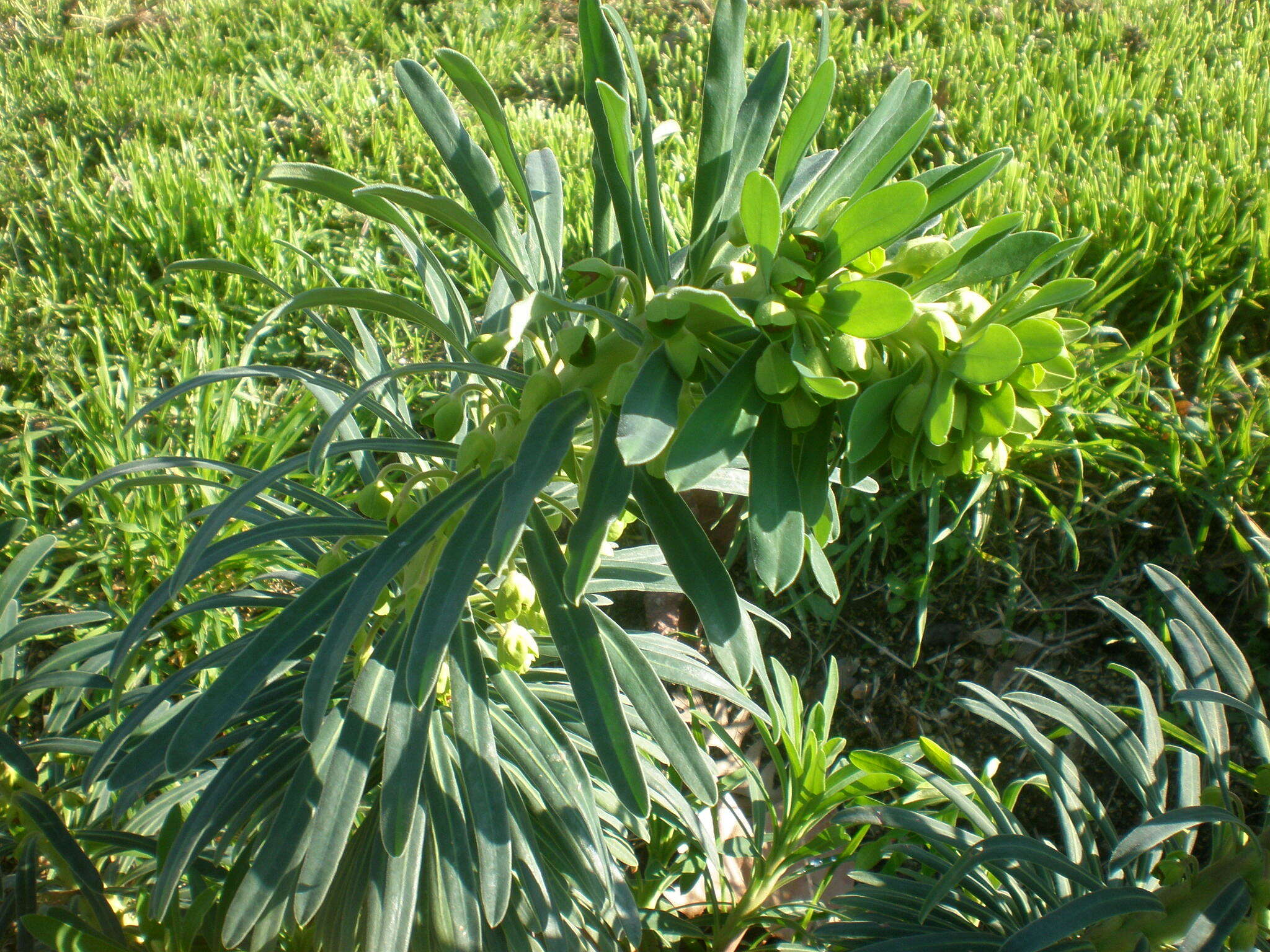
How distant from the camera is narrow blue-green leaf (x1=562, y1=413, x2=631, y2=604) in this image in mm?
829

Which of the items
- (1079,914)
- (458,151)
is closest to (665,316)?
(458,151)

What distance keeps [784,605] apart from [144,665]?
1.62m

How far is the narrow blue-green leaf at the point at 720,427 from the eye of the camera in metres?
0.79

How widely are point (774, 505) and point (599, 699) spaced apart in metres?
0.31

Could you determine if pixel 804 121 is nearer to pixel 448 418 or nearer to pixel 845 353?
pixel 845 353

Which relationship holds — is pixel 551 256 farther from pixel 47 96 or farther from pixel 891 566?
pixel 47 96

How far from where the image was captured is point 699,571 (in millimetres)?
935

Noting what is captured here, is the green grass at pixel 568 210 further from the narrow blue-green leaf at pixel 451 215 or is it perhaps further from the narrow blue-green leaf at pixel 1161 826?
the narrow blue-green leaf at pixel 1161 826

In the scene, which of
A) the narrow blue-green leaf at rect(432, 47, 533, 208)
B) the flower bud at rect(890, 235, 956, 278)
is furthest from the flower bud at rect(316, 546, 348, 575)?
the flower bud at rect(890, 235, 956, 278)

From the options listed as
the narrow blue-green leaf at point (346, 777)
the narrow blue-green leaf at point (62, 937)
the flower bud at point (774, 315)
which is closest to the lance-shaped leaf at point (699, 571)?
the flower bud at point (774, 315)

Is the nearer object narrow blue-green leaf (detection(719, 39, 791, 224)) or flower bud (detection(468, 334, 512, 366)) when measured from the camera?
flower bud (detection(468, 334, 512, 366))

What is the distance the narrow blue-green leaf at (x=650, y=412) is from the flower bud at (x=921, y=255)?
0.27 meters

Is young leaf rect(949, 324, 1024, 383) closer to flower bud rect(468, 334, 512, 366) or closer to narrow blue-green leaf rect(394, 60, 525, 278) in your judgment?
flower bud rect(468, 334, 512, 366)

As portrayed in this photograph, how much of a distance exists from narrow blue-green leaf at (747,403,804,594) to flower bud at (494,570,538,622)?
0.36 meters
